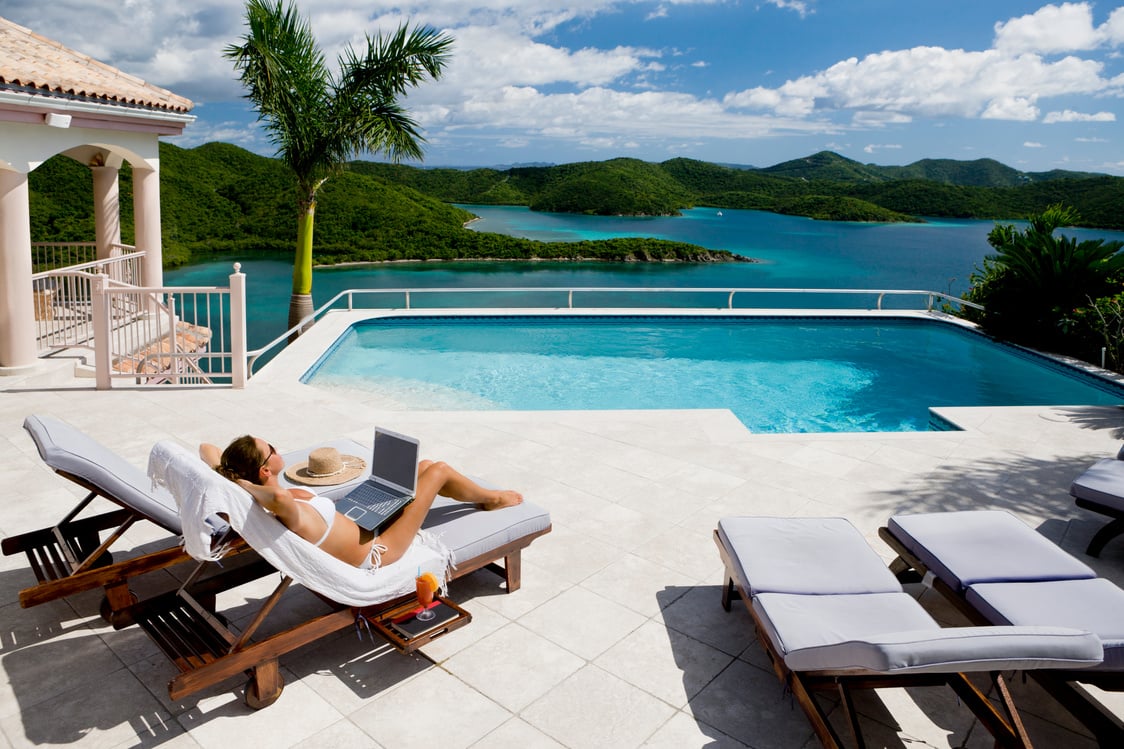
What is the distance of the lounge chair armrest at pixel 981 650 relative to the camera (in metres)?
2.62

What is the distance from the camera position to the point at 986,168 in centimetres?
Answer: 10519

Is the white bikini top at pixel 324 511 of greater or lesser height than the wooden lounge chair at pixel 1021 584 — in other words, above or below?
above

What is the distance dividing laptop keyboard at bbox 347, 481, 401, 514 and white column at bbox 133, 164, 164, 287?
855 cm

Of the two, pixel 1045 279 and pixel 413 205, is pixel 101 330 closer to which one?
pixel 1045 279

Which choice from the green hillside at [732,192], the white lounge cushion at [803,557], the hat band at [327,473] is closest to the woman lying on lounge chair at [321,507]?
the hat band at [327,473]

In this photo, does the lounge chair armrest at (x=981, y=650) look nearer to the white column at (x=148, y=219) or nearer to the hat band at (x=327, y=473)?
the hat band at (x=327, y=473)

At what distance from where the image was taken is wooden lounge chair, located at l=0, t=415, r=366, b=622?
3461 millimetres

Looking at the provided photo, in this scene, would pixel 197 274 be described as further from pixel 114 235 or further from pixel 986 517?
pixel 986 517

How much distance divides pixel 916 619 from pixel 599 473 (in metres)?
2.82

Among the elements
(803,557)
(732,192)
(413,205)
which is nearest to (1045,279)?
(803,557)

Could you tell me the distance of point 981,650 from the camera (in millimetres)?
2613

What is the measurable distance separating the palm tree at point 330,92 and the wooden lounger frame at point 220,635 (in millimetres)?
10022

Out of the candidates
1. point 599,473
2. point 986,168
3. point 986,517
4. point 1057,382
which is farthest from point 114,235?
point 986,168

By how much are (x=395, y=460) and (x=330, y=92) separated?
412 inches
